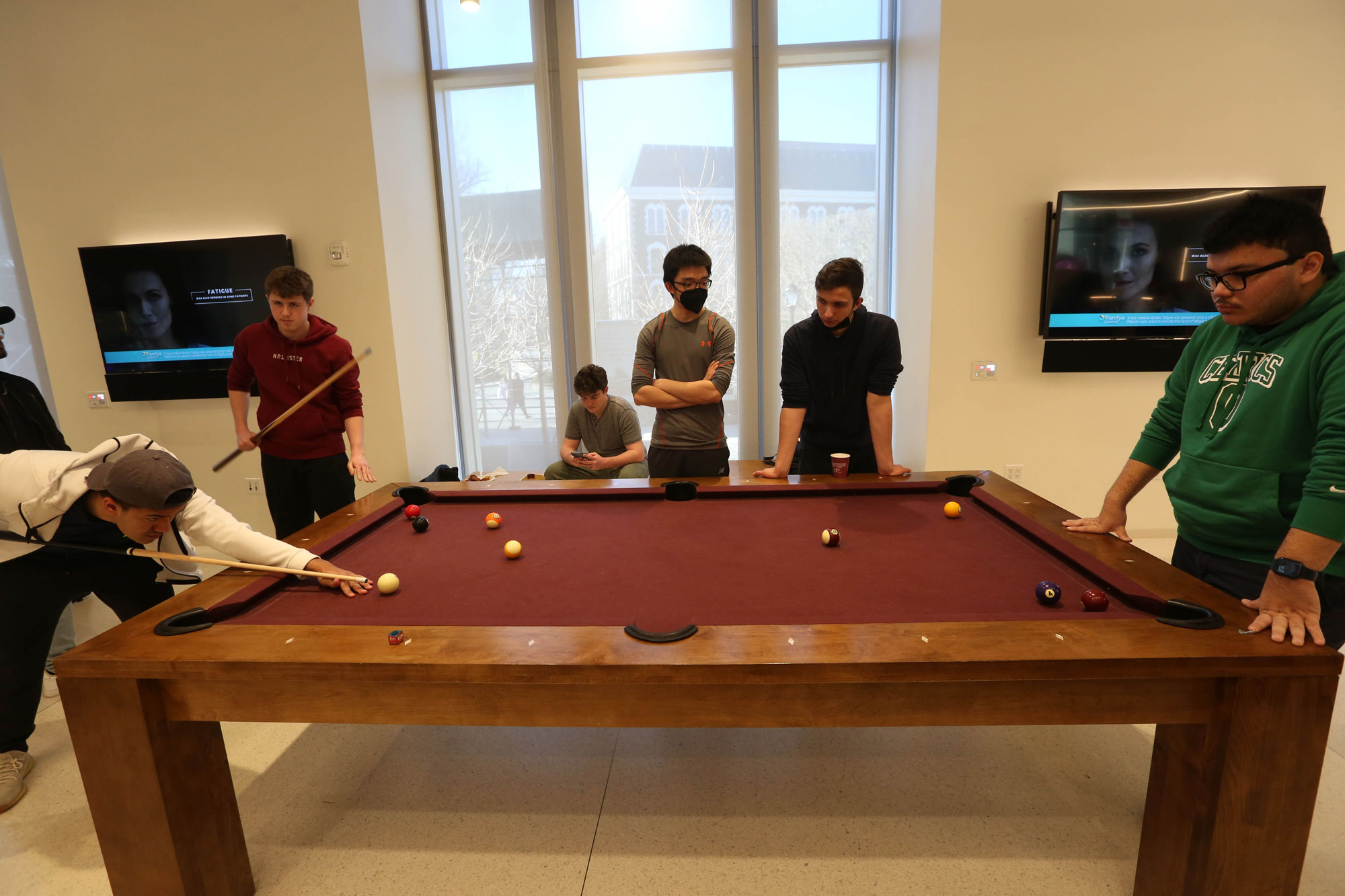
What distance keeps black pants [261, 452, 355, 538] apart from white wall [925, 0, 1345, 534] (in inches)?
122

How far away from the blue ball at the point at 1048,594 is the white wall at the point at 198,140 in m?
3.56

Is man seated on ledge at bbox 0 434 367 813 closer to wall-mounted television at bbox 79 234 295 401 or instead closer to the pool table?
the pool table

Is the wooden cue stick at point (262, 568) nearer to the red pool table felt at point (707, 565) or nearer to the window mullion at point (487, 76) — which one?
the red pool table felt at point (707, 565)

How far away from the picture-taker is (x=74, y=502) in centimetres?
171

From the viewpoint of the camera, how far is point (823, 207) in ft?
14.3

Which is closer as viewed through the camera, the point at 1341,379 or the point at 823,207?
the point at 1341,379

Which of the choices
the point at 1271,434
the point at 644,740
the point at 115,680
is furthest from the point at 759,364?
the point at 115,680

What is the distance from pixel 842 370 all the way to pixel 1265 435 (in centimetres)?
140

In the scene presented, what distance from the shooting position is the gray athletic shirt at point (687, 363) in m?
2.84

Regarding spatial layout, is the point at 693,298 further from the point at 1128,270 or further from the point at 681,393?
the point at 1128,270

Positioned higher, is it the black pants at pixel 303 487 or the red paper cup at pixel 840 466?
the red paper cup at pixel 840 466

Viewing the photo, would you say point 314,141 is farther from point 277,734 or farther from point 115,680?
point 115,680

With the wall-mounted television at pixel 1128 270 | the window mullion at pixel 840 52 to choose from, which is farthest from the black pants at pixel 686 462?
the window mullion at pixel 840 52

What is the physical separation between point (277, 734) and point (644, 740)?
4.07 ft
